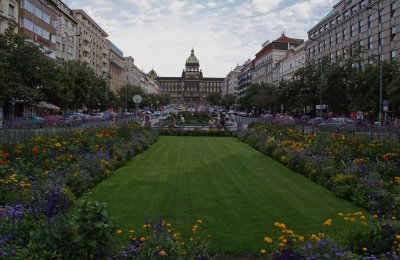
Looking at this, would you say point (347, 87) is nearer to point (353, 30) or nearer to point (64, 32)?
point (353, 30)

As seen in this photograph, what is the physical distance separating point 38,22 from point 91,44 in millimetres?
42211

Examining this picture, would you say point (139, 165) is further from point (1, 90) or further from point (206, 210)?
point (1, 90)

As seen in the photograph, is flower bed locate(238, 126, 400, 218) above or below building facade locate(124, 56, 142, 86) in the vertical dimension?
below

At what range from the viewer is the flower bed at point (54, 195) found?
502cm

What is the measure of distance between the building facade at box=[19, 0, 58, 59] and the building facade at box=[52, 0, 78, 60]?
7852 mm

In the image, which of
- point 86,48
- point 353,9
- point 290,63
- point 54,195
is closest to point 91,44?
point 86,48

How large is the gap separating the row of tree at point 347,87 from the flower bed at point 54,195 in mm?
32017

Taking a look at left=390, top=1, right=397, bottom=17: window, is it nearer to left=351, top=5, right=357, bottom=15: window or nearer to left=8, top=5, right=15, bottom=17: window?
left=351, top=5, right=357, bottom=15: window

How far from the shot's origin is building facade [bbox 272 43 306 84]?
91.9 meters

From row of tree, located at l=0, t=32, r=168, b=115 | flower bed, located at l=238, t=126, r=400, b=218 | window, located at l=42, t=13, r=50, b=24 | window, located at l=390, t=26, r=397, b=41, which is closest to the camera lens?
flower bed, located at l=238, t=126, r=400, b=218

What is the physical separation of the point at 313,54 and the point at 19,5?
5593 centimetres

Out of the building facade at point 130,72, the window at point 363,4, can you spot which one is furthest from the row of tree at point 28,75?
the building facade at point 130,72

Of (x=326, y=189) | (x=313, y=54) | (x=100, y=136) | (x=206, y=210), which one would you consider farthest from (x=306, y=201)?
(x=313, y=54)

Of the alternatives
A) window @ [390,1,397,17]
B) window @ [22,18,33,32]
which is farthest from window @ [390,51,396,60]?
window @ [22,18,33,32]
